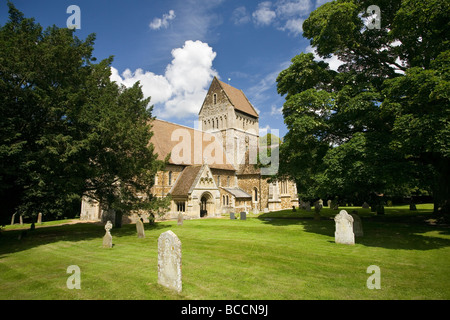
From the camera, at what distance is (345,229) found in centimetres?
1164

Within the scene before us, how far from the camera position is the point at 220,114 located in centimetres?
4250

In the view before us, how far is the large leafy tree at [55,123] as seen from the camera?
39.3ft

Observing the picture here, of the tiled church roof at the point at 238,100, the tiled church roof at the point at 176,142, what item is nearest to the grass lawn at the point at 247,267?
the tiled church roof at the point at 176,142

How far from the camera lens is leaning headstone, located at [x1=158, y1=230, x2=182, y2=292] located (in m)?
6.11

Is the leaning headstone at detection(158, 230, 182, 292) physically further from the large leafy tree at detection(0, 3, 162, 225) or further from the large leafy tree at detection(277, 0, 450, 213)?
the large leafy tree at detection(277, 0, 450, 213)

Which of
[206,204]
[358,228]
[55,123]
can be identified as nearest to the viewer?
[358,228]

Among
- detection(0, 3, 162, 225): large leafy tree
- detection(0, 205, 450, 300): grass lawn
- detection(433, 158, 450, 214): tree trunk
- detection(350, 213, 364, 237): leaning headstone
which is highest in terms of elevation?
detection(0, 3, 162, 225): large leafy tree

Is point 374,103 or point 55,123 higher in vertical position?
point 374,103

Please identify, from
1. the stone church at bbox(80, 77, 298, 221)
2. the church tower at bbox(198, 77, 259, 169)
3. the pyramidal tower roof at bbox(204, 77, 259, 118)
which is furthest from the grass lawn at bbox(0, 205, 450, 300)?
the pyramidal tower roof at bbox(204, 77, 259, 118)

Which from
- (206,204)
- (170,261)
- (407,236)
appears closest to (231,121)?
(206,204)

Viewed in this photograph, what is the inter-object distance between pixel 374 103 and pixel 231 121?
28570 mm

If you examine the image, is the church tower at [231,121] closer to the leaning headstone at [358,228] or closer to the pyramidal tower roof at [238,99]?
the pyramidal tower roof at [238,99]

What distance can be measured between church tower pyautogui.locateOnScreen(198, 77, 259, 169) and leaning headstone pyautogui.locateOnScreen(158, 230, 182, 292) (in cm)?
→ 3264

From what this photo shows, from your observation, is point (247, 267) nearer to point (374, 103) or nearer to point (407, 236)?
point (407, 236)
